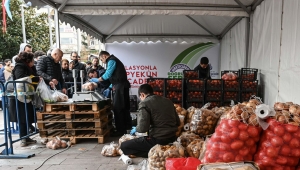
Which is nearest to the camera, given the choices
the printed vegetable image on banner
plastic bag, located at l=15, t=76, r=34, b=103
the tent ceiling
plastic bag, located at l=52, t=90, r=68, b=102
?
plastic bag, located at l=15, t=76, r=34, b=103

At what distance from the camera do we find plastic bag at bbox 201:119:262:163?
1.69m

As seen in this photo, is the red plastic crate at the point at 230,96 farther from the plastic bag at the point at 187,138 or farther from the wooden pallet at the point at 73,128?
the wooden pallet at the point at 73,128

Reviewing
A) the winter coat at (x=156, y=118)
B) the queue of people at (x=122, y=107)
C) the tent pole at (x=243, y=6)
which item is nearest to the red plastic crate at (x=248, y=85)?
the tent pole at (x=243, y=6)

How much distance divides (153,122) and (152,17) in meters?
6.48

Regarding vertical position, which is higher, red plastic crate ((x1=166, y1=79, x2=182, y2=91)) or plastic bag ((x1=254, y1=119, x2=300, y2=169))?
red plastic crate ((x1=166, y1=79, x2=182, y2=91))

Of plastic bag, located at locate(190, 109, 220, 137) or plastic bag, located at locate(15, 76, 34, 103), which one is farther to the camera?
plastic bag, located at locate(15, 76, 34, 103)

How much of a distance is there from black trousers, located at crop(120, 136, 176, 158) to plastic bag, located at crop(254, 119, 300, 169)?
2.00 meters

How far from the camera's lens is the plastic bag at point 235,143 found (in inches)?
66.6

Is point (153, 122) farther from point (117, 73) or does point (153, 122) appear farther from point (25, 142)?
point (25, 142)

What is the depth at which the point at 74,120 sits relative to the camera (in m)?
4.75

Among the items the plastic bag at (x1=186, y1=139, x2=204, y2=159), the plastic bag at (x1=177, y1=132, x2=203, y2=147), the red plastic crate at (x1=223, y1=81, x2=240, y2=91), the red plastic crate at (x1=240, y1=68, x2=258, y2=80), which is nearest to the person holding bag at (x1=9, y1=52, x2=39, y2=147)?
the plastic bag at (x1=177, y1=132, x2=203, y2=147)

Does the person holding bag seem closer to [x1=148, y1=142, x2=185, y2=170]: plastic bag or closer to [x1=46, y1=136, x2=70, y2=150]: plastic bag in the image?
[x1=46, y1=136, x2=70, y2=150]: plastic bag

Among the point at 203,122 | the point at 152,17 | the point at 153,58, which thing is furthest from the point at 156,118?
the point at 153,58

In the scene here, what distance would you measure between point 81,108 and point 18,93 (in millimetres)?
1219
